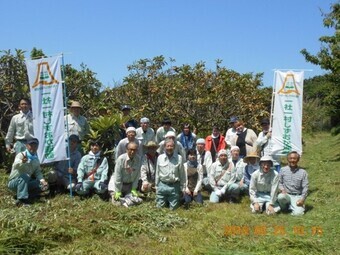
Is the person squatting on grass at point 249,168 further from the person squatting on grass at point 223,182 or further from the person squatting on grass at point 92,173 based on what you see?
the person squatting on grass at point 92,173

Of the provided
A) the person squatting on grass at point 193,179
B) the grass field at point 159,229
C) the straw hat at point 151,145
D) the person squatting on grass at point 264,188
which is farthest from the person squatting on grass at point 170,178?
the person squatting on grass at point 264,188

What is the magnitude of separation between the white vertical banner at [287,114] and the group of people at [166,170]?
12.4 inches

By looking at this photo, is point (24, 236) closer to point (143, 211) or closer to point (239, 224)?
point (143, 211)

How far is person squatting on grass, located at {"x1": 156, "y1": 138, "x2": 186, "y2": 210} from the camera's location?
7.59 metres

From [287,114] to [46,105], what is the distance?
492 cm

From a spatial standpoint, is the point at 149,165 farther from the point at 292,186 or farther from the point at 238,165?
the point at 292,186

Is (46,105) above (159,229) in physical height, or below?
above

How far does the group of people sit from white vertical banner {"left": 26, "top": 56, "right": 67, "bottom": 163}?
0.95 ft

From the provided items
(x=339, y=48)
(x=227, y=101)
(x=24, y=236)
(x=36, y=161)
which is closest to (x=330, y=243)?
(x=24, y=236)

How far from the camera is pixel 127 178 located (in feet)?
26.1

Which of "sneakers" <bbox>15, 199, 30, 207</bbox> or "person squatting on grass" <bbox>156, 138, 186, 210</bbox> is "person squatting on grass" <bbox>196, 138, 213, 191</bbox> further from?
"sneakers" <bbox>15, 199, 30, 207</bbox>
